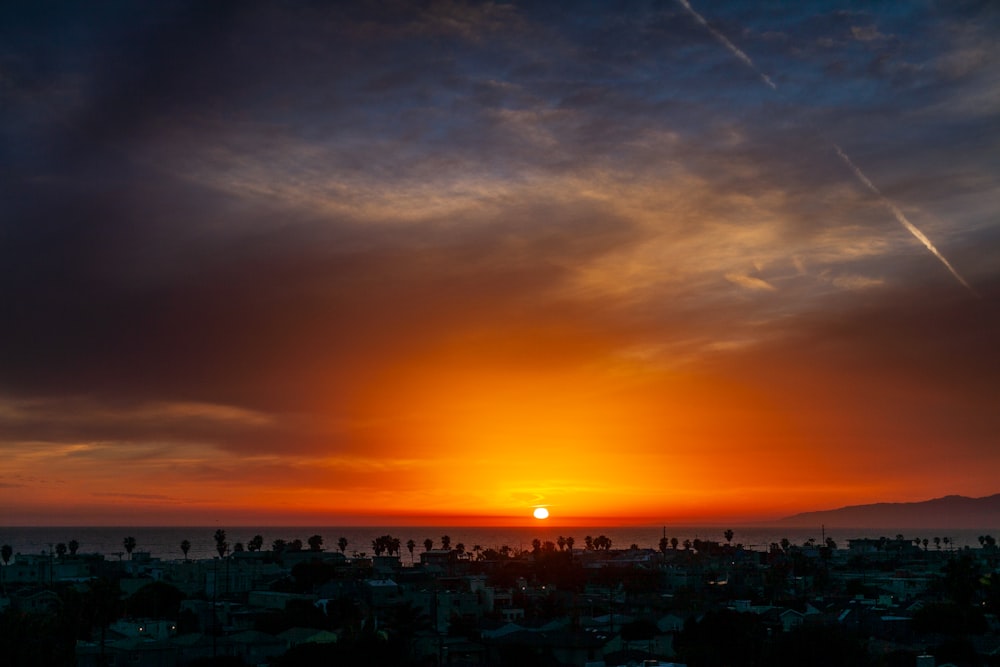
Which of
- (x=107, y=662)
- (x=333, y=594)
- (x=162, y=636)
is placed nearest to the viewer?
(x=107, y=662)

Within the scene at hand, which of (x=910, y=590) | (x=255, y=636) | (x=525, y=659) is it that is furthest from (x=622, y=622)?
(x=910, y=590)

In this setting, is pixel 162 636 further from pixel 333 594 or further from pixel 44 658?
pixel 333 594

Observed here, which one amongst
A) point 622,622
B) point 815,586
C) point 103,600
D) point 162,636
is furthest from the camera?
point 815,586

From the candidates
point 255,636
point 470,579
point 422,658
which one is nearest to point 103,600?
point 255,636

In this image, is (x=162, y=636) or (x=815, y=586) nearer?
(x=162, y=636)

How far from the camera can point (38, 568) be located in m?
116

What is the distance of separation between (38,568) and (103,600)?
57862mm

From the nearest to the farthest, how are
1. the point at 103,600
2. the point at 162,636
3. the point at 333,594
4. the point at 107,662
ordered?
the point at 107,662
the point at 103,600
the point at 162,636
the point at 333,594

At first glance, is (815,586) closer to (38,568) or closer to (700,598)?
(700,598)

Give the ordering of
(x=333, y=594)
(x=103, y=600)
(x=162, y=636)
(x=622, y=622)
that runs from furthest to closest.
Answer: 1. (x=333, y=594)
2. (x=622, y=622)
3. (x=162, y=636)
4. (x=103, y=600)

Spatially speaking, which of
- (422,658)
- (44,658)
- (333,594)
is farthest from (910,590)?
(44,658)

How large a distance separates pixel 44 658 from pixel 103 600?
9.85m

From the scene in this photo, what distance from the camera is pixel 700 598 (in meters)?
99.6

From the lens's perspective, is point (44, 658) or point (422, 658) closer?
point (44, 658)
